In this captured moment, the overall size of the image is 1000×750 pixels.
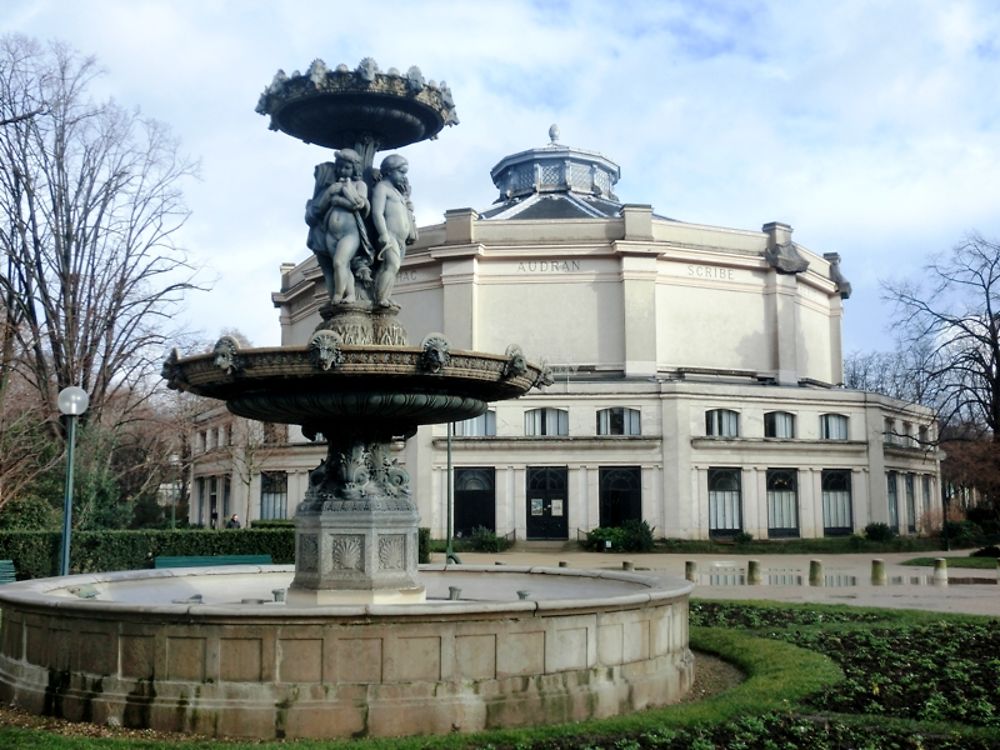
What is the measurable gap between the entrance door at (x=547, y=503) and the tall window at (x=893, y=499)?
18138 millimetres

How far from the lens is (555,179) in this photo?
2667 inches

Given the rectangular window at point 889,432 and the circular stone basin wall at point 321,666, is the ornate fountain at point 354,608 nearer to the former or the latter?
the circular stone basin wall at point 321,666

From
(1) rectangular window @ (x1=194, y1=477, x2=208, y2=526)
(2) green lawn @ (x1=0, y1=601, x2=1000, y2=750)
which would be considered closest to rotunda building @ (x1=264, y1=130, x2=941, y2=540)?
(1) rectangular window @ (x1=194, y1=477, x2=208, y2=526)

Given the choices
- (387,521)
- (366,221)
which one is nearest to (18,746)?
(387,521)

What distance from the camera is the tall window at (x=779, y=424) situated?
1964 inches

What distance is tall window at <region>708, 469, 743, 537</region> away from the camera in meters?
48.0

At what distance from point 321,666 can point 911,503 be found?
2165 inches

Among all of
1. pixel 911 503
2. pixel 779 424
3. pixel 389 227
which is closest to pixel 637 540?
pixel 779 424

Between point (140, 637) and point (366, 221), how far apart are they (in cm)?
549

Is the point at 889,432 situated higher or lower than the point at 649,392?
lower

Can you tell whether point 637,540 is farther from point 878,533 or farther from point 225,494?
point 225,494

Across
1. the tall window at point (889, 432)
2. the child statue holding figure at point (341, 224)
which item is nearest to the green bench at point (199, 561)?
the child statue holding figure at point (341, 224)

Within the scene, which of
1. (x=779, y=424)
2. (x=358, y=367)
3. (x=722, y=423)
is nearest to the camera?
(x=358, y=367)

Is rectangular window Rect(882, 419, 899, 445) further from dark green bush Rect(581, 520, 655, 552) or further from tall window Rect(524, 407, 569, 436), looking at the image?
tall window Rect(524, 407, 569, 436)
